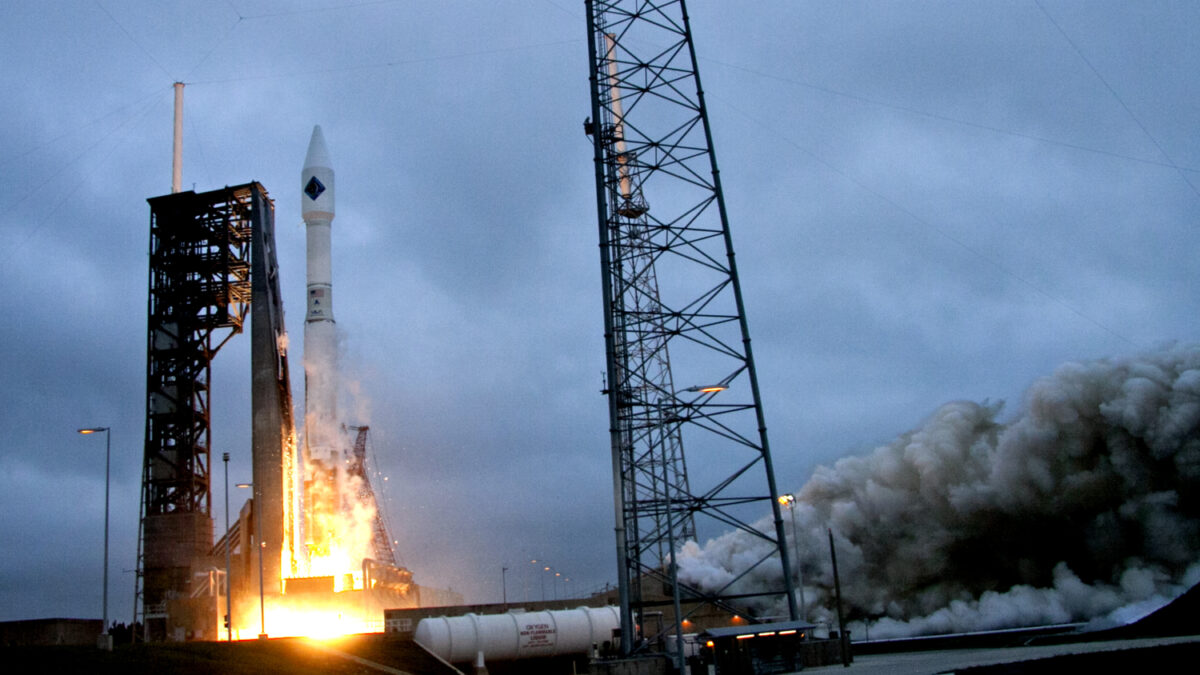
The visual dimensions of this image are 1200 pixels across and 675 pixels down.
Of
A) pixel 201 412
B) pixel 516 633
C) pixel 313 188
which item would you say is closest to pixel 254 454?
pixel 201 412

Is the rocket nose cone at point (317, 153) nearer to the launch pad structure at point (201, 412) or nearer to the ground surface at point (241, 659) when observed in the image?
the launch pad structure at point (201, 412)

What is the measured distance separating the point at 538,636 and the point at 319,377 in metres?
20.8

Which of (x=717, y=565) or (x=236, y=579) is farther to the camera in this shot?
(x=717, y=565)

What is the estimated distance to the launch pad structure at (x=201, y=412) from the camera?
58531mm

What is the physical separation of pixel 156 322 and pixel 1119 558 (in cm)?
5473

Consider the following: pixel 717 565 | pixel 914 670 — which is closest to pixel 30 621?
pixel 914 670

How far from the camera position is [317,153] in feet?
203

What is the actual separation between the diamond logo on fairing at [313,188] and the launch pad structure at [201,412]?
4046 millimetres

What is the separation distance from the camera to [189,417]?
6200cm

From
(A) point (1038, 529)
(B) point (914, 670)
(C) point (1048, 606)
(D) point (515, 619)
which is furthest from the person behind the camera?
(A) point (1038, 529)

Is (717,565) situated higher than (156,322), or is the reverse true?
(156,322)

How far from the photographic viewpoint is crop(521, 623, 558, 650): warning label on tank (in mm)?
45884

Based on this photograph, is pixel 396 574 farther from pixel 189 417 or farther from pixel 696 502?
pixel 696 502

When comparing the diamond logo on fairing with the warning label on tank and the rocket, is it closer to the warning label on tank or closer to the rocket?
the rocket
